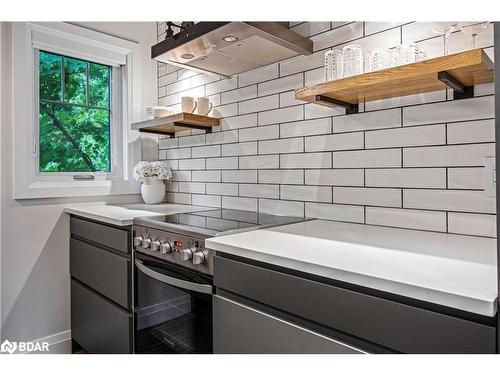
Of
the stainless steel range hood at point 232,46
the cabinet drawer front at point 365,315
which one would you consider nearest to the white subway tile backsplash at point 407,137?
the stainless steel range hood at point 232,46

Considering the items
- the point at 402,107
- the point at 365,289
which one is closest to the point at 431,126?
the point at 402,107

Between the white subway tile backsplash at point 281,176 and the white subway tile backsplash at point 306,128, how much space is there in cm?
19

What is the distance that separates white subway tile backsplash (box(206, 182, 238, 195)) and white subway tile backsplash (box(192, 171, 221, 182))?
3cm

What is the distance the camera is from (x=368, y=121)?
154 centimetres

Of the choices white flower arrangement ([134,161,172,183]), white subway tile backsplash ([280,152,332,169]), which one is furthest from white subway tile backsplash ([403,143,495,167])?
white flower arrangement ([134,161,172,183])

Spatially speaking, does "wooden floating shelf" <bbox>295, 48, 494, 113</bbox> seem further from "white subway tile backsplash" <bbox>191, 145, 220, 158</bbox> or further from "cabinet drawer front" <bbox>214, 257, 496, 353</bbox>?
"white subway tile backsplash" <bbox>191, 145, 220, 158</bbox>

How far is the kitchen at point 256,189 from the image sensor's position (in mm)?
917

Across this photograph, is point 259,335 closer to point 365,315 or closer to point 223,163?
point 365,315

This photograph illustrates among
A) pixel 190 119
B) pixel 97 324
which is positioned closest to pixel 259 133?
pixel 190 119

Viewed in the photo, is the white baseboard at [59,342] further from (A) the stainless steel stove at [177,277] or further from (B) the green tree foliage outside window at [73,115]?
(B) the green tree foliage outside window at [73,115]

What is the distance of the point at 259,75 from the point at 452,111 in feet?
3.37

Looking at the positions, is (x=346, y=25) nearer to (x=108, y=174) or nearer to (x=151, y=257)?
(x=151, y=257)

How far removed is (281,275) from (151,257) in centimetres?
82

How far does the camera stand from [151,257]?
1.62 m
